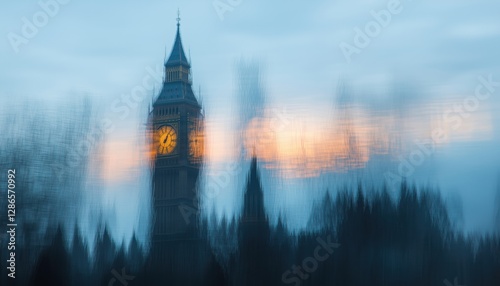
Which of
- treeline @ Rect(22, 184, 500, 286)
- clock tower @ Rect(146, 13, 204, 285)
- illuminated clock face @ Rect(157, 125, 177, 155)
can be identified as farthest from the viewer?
illuminated clock face @ Rect(157, 125, 177, 155)

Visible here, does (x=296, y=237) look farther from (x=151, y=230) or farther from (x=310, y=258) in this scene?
(x=151, y=230)

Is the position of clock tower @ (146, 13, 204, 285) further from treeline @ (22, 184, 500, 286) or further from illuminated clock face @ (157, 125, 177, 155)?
treeline @ (22, 184, 500, 286)

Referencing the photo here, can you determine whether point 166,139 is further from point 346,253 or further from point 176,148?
point 346,253

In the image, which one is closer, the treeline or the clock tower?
the treeline

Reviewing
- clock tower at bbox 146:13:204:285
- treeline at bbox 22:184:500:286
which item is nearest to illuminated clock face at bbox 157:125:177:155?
clock tower at bbox 146:13:204:285

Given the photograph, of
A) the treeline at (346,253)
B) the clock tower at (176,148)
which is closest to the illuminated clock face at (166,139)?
the clock tower at (176,148)

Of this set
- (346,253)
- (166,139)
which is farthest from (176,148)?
(346,253)

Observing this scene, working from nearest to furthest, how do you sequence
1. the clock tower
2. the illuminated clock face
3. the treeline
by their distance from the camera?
the treeline
the clock tower
the illuminated clock face

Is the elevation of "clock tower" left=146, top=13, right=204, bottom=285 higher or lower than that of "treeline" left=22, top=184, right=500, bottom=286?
higher
